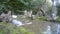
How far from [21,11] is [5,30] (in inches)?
124

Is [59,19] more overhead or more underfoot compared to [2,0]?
more underfoot

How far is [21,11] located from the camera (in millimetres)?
7105

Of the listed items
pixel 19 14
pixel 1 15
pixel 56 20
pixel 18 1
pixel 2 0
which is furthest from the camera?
pixel 56 20

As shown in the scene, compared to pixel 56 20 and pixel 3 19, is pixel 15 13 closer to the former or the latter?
pixel 3 19

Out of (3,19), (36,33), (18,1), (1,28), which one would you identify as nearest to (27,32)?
(36,33)

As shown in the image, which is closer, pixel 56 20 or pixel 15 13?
pixel 15 13

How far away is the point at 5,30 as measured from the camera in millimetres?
4008

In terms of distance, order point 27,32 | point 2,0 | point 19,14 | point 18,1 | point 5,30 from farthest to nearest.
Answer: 1. point 19,14
2. point 18,1
3. point 2,0
4. point 27,32
5. point 5,30

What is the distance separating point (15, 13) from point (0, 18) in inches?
64.2

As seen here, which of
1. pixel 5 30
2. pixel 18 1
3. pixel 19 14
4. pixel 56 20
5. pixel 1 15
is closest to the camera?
pixel 5 30

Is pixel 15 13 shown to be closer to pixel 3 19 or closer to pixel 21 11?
pixel 21 11

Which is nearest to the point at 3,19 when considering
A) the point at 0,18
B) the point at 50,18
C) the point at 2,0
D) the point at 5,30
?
the point at 0,18

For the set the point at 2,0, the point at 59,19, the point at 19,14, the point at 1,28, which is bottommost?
the point at 59,19

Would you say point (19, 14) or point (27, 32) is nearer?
point (27, 32)
